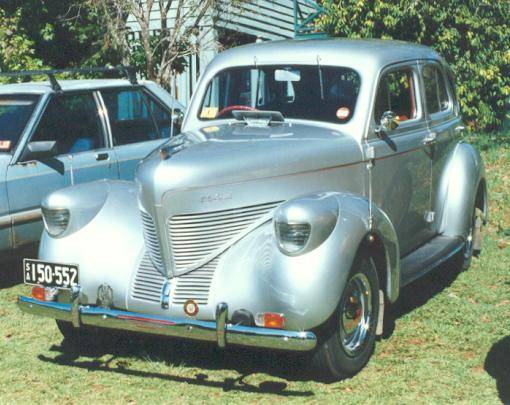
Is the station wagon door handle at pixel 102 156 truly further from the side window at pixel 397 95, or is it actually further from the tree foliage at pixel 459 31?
the tree foliage at pixel 459 31

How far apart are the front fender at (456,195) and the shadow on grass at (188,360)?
2082mm

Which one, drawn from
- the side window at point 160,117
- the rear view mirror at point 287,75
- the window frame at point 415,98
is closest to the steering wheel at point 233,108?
the rear view mirror at point 287,75

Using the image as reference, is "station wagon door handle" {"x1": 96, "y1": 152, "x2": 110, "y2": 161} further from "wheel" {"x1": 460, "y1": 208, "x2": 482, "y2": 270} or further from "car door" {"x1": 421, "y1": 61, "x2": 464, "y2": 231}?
"wheel" {"x1": 460, "y1": 208, "x2": 482, "y2": 270}

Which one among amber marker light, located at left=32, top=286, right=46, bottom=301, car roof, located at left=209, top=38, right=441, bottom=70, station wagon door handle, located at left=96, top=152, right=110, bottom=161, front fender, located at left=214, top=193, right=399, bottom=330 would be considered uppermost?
car roof, located at left=209, top=38, right=441, bottom=70

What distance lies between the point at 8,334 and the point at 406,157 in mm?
3094

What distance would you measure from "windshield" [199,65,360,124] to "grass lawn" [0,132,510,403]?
5.30 ft

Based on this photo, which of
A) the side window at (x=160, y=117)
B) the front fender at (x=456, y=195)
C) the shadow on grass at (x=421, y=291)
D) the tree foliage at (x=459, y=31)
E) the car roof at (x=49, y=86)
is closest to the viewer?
the shadow on grass at (x=421, y=291)

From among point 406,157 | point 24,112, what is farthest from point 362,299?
point 24,112

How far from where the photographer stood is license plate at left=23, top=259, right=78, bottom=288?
5.22 meters

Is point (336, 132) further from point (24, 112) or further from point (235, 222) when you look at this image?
point (24, 112)

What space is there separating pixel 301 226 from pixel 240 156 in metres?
0.66

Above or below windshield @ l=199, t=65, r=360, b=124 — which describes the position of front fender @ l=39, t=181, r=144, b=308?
below

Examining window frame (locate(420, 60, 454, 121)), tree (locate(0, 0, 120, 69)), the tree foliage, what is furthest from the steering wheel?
tree (locate(0, 0, 120, 69))

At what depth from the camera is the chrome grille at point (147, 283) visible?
5.06 metres
